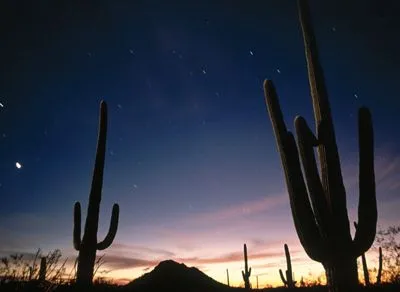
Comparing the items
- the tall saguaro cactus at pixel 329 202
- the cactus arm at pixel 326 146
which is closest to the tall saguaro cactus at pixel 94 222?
the tall saguaro cactus at pixel 329 202

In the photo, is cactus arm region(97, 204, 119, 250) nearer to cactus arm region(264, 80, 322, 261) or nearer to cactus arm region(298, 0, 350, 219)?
cactus arm region(264, 80, 322, 261)

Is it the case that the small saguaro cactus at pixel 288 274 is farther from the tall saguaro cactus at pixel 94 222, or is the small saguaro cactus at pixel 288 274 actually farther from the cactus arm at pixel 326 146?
the cactus arm at pixel 326 146

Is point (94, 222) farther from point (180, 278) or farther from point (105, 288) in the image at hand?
point (180, 278)

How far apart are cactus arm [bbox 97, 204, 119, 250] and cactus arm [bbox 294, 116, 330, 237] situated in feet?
22.0

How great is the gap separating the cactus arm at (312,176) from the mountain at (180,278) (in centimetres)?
1630

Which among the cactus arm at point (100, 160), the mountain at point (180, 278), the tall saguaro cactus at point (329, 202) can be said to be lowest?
the mountain at point (180, 278)

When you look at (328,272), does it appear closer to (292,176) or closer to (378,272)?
(292,176)

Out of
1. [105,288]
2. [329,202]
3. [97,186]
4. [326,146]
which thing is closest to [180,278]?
[105,288]

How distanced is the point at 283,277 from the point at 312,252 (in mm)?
15318

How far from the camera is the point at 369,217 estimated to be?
465cm

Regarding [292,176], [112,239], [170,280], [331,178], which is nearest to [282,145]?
[292,176]

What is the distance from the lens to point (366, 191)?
472cm

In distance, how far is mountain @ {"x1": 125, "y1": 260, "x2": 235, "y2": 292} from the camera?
67.7 ft

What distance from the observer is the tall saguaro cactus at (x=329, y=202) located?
461cm
